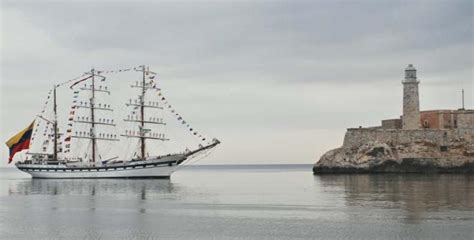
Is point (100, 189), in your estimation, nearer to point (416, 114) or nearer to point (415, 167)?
point (415, 167)

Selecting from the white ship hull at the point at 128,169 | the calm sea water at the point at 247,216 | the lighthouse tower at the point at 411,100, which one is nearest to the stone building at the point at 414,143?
the lighthouse tower at the point at 411,100

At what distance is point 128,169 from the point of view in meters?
65.5

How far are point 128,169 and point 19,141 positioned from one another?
9.71 m

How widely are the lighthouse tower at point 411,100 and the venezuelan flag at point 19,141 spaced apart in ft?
109

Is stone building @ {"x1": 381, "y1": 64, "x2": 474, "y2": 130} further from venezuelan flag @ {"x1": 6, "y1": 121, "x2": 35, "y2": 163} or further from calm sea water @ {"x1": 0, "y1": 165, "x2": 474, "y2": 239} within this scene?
venezuelan flag @ {"x1": 6, "y1": 121, "x2": 35, "y2": 163}

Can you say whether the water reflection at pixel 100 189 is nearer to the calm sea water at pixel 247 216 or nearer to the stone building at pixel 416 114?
the calm sea water at pixel 247 216

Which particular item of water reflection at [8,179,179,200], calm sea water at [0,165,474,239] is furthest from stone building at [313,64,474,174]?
Result: calm sea water at [0,165,474,239]

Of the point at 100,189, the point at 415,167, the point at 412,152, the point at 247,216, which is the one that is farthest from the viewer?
the point at 415,167

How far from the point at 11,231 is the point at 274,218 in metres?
9.63

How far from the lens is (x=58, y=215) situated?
2962cm

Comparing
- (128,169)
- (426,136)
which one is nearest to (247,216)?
(128,169)

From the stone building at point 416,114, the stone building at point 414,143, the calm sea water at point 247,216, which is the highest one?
the stone building at point 416,114

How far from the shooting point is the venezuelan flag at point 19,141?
209 ft

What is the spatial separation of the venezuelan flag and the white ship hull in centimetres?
468
